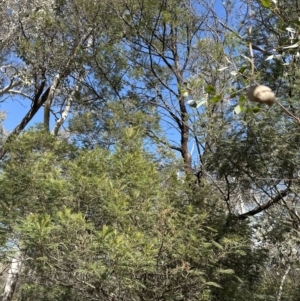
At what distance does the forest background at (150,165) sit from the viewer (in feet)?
12.0

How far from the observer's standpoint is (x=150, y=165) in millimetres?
4328

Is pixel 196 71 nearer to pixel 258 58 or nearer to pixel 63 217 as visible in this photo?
pixel 258 58

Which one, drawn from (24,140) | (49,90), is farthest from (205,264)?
(49,90)

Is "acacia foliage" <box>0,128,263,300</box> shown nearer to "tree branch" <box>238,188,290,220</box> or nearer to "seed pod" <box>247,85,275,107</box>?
"tree branch" <box>238,188,290,220</box>

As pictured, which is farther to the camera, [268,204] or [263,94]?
[268,204]

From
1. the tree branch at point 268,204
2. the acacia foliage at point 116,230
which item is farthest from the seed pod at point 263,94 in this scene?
the tree branch at point 268,204

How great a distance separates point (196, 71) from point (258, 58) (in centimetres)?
149

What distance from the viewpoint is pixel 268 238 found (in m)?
5.57

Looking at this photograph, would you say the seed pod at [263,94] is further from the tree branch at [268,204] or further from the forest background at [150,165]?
the tree branch at [268,204]

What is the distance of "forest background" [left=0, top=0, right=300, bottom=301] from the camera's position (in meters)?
3.64

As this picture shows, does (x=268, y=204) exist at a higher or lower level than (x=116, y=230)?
higher

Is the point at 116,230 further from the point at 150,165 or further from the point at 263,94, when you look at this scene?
the point at 263,94

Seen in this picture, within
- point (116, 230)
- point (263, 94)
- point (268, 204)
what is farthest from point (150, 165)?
point (263, 94)

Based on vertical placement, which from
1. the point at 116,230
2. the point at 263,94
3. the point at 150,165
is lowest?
the point at 263,94
